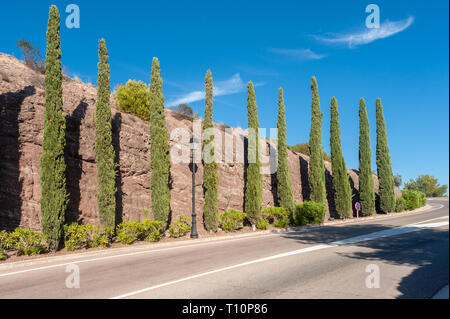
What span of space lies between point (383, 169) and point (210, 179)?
2324cm

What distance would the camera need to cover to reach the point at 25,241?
508 inches

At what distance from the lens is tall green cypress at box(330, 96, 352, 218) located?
3028cm

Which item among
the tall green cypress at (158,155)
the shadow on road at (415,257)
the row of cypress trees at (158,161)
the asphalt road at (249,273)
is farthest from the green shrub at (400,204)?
the tall green cypress at (158,155)

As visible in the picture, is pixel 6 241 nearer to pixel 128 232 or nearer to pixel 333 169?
pixel 128 232

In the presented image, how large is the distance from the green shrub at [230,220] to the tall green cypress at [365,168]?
1763 cm

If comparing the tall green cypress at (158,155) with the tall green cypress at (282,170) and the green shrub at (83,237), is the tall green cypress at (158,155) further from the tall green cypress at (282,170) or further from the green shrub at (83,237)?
the tall green cypress at (282,170)

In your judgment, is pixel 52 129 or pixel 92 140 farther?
pixel 92 140

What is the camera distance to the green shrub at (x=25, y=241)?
492 inches

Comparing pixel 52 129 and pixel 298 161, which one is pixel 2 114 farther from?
pixel 298 161

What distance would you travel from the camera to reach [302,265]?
8.85 m

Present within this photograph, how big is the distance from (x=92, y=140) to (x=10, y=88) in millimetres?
4914

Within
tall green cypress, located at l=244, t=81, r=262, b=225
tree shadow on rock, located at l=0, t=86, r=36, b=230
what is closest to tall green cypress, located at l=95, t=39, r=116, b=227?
tree shadow on rock, located at l=0, t=86, r=36, b=230
